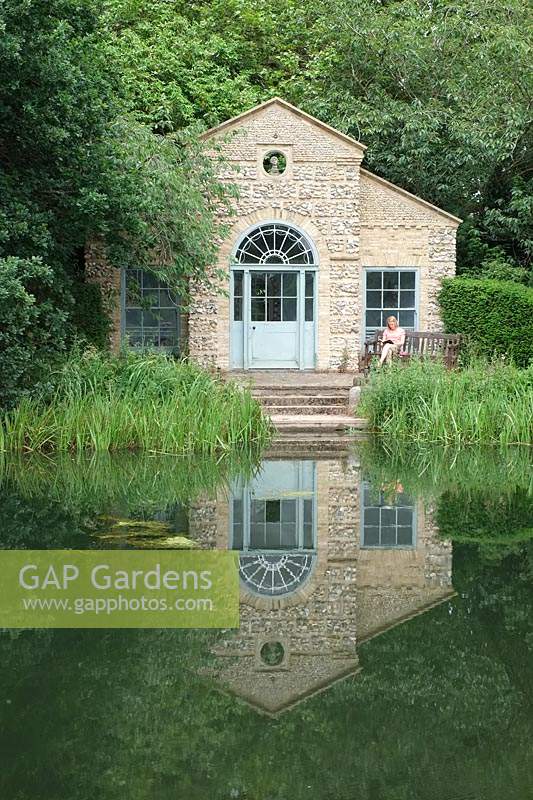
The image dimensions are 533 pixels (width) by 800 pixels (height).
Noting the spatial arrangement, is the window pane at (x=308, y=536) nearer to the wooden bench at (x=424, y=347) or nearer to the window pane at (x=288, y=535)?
the window pane at (x=288, y=535)

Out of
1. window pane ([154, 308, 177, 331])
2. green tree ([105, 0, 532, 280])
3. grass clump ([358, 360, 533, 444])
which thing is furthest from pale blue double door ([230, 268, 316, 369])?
grass clump ([358, 360, 533, 444])

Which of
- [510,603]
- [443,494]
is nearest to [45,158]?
[443,494]

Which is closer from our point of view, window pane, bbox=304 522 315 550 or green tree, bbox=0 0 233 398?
window pane, bbox=304 522 315 550

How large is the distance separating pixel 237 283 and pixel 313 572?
13101 millimetres

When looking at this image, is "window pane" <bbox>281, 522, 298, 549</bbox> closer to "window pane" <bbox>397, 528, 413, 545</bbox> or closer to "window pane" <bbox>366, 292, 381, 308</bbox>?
"window pane" <bbox>397, 528, 413, 545</bbox>

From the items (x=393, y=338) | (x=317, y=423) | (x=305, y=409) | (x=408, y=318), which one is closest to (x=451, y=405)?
(x=317, y=423)

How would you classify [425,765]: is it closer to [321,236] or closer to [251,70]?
[321,236]

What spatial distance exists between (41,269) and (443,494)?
5.66m

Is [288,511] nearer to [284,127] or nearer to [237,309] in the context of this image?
[237,309]

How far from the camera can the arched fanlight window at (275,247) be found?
1956cm

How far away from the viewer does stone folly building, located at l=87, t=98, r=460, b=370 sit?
19.3 m

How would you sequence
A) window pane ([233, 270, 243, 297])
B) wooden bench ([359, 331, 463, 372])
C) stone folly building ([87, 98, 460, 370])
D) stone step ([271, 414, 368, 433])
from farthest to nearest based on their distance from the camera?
1. window pane ([233, 270, 243, 297])
2. stone folly building ([87, 98, 460, 370])
3. wooden bench ([359, 331, 463, 372])
4. stone step ([271, 414, 368, 433])

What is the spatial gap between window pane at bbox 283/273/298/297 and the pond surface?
35.3 feet

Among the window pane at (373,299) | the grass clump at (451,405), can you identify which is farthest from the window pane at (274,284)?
the grass clump at (451,405)
